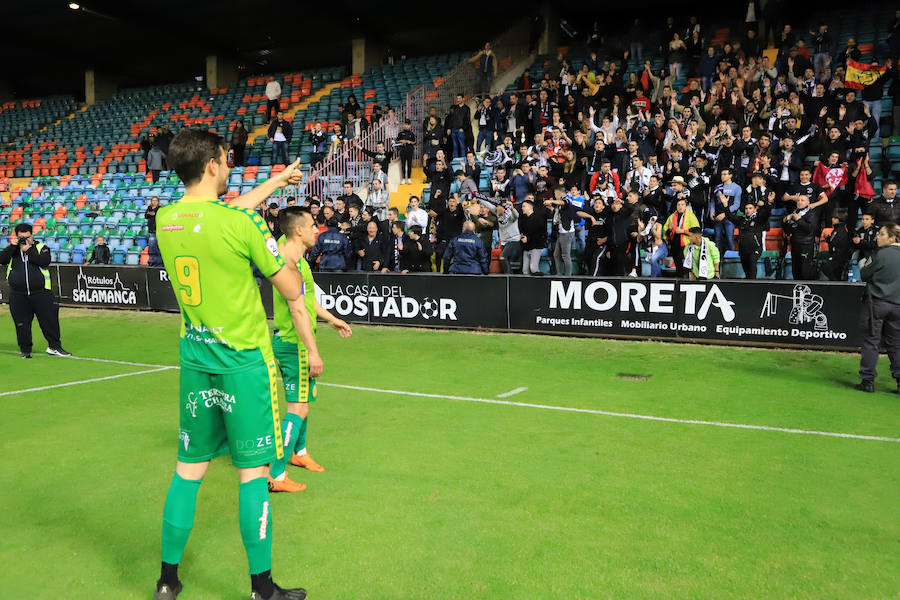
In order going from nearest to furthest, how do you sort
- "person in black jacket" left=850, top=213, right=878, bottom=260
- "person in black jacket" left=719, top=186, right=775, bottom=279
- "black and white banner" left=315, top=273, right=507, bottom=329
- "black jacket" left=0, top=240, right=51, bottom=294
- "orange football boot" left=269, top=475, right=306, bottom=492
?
"orange football boot" left=269, top=475, right=306, bottom=492, "black jacket" left=0, top=240, right=51, bottom=294, "person in black jacket" left=850, top=213, right=878, bottom=260, "person in black jacket" left=719, top=186, right=775, bottom=279, "black and white banner" left=315, top=273, right=507, bottom=329


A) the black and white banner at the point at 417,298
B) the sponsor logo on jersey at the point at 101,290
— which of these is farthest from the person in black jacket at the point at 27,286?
the sponsor logo on jersey at the point at 101,290

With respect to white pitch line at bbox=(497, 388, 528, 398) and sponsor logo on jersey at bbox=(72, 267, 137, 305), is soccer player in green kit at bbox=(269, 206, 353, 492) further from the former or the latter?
sponsor logo on jersey at bbox=(72, 267, 137, 305)

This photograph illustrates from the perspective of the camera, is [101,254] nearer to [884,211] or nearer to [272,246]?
[884,211]

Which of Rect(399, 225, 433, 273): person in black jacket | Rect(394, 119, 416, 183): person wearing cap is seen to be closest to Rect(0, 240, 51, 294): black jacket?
Rect(399, 225, 433, 273): person in black jacket

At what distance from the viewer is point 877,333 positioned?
28.5 feet

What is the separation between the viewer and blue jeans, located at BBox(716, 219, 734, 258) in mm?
13430

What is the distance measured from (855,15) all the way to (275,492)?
24157 millimetres

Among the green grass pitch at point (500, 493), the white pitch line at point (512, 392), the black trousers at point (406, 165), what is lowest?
the green grass pitch at point (500, 493)

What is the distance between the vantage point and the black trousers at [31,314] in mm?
11539

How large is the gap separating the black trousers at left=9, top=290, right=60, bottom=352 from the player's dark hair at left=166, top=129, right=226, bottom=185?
9.56m

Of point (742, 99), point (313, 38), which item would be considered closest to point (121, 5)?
point (313, 38)

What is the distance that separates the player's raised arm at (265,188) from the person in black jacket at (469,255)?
32.0 ft

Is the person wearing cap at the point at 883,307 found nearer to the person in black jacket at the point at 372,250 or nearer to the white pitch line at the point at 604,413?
the white pitch line at the point at 604,413

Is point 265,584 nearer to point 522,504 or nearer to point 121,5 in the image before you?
point 522,504
